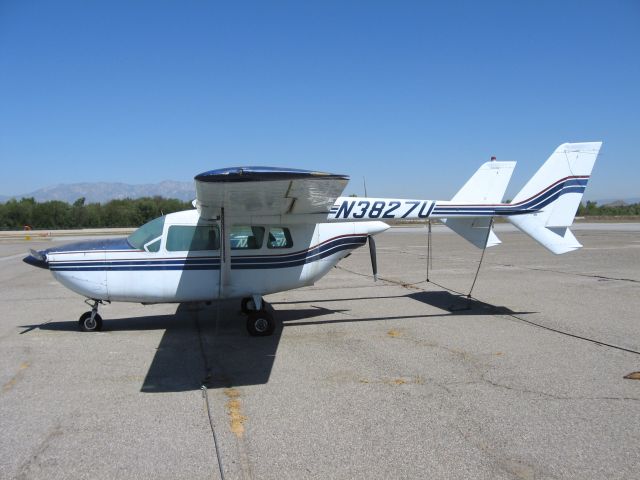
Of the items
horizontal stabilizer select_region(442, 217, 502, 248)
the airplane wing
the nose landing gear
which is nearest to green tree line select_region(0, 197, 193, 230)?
the nose landing gear

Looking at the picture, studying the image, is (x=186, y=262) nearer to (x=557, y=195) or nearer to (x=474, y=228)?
(x=474, y=228)

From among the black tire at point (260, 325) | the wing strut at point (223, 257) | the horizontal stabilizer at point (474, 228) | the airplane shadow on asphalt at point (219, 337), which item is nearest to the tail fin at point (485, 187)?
the horizontal stabilizer at point (474, 228)

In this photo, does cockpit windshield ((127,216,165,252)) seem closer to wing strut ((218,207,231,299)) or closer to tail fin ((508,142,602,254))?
wing strut ((218,207,231,299))

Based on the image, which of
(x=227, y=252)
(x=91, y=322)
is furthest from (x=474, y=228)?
(x=91, y=322)

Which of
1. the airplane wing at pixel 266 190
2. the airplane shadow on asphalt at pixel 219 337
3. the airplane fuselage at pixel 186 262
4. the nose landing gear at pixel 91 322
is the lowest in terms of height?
the airplane shadow on asphalt at pixel 219 337

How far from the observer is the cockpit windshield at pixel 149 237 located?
7793mm

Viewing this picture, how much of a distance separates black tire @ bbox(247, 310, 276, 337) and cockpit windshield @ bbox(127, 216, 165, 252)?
1.98 metres

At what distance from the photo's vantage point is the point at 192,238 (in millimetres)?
7918

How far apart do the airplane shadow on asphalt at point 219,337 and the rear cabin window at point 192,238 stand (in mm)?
1148

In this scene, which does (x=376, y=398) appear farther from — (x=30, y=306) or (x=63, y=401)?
(x=30, y=306)

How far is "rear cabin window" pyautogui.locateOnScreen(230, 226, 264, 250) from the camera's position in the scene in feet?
26.3

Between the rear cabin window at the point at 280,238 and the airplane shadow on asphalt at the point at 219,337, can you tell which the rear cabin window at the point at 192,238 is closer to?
the rear cabin window at the point at 280,238

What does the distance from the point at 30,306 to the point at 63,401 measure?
6.78 meters

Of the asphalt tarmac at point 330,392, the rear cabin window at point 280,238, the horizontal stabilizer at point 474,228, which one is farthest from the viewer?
the horizontal stabilizer at point 474,228
